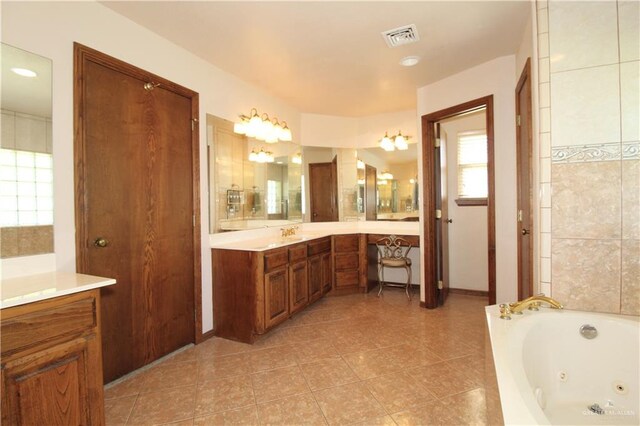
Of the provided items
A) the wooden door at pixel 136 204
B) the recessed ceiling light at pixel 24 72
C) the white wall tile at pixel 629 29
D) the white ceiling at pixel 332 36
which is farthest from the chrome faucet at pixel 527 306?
the recessed ceiling light at pixel 24 72

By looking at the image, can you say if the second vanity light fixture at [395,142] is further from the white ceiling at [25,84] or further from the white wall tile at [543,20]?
the white ceiling at [25,84]

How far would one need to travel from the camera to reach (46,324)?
1.16 m

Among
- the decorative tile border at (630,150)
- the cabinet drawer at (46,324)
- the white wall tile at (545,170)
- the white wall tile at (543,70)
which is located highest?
the white wall tile at (543,70)

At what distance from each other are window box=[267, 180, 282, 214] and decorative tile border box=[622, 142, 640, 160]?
2.89m

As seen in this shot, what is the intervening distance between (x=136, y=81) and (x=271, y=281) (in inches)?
71.0

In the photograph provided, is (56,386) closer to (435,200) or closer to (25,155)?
(25,155)

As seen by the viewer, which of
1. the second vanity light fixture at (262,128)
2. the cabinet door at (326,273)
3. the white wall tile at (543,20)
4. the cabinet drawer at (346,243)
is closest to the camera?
the white wall tile at (543,20)

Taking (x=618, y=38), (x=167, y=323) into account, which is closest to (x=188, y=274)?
(x=167, y=323)

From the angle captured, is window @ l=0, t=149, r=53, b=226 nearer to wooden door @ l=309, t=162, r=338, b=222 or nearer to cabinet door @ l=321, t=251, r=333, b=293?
cabinet door @ l=321, t=251, r=333, b=293

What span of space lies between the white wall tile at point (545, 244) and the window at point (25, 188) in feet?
9.31

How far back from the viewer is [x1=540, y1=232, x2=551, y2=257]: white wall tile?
1783mm

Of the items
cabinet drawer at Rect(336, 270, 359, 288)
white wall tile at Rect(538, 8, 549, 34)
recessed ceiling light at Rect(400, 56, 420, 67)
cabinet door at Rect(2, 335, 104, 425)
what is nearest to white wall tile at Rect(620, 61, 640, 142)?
white wall tile at Rect(538, 8, 549, 34)

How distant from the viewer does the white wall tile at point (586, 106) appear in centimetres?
165

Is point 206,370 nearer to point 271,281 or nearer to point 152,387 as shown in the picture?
point 152,387
